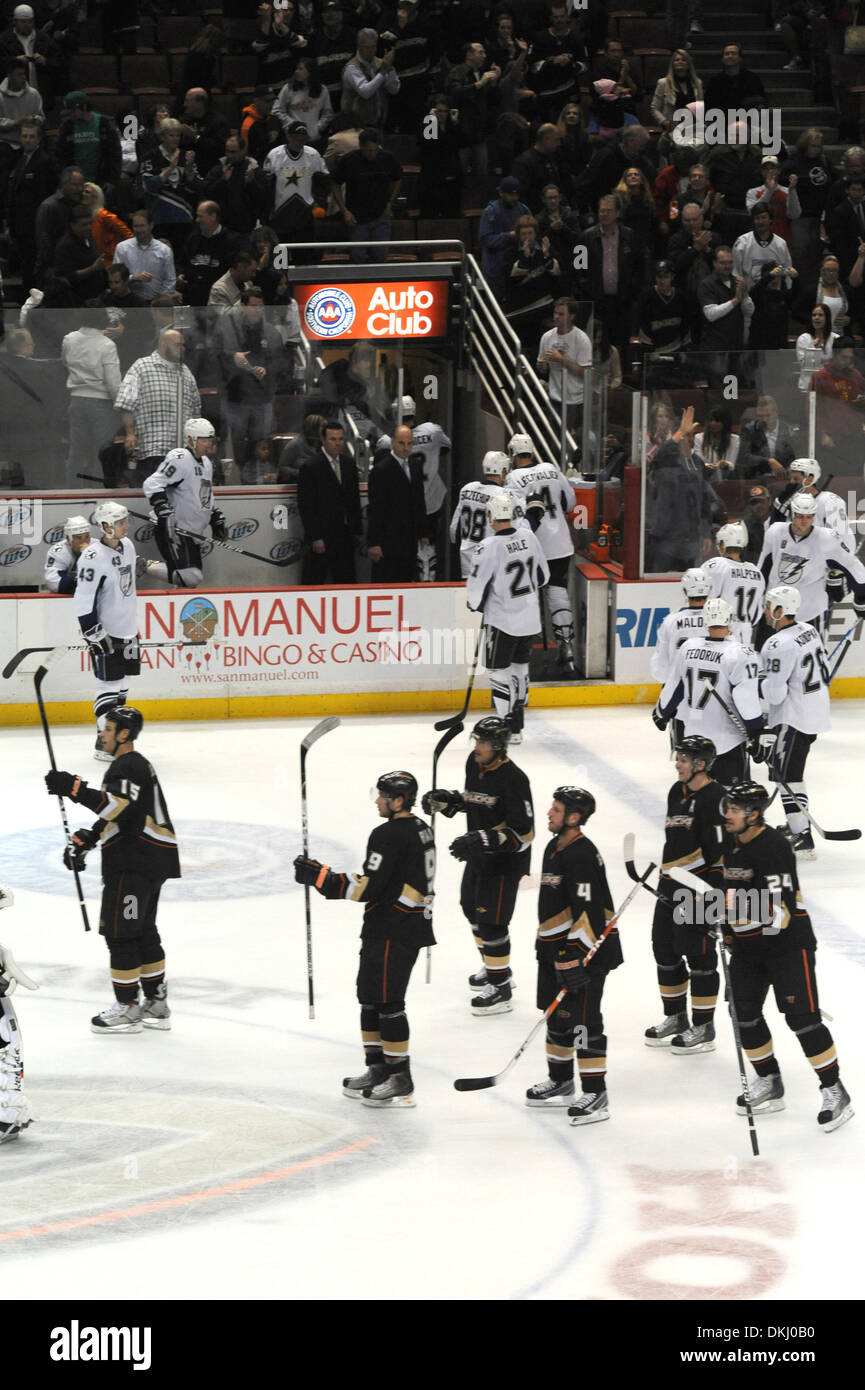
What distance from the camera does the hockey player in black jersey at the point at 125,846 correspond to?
Answer: 857 cm

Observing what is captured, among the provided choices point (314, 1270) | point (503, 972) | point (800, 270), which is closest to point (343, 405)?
point (800, 270)

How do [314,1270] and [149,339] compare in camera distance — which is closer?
[314,1270]

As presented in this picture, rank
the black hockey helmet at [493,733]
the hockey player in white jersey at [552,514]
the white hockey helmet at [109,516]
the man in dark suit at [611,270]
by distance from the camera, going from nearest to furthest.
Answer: the black hockey helmet at [493,733]
the white hockey helmet at [109,516]
the hockey player in white jersey at [552,514]
the man in dark suit at [611,270]

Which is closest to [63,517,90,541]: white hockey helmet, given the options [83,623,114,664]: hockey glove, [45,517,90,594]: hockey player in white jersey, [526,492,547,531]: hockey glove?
[45,517,90,594]: hockey player in white jersey

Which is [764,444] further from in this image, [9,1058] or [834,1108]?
[9,1058]

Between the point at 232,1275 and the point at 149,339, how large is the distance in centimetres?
978

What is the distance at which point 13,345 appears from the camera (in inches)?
589

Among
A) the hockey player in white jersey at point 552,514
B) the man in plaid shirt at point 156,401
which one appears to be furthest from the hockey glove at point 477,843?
the man in plaid shirt at point 156,401

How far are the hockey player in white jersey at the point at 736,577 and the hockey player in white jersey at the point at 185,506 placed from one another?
4.03 m

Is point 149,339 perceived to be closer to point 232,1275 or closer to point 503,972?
point 503,972

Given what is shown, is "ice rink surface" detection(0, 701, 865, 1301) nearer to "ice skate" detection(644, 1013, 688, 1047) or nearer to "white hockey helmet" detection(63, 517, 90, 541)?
"ice skate" detection(644, 1013, 688, 1047)

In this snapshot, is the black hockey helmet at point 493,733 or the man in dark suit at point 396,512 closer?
the black hockey helmet at point 493,733

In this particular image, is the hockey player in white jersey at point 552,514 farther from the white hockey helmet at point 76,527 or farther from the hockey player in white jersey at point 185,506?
the white hockey helmet at point 76,527

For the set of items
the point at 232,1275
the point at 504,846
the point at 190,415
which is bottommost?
the point at 232,1275
